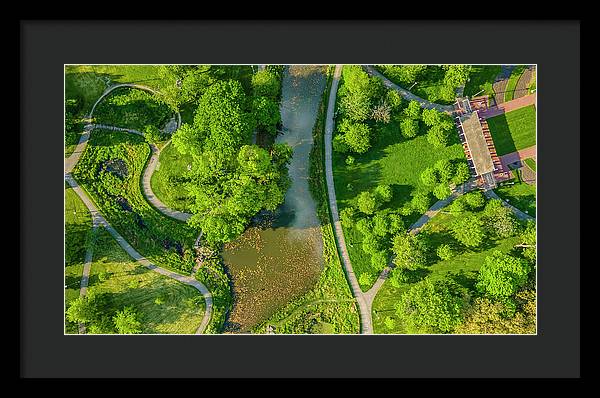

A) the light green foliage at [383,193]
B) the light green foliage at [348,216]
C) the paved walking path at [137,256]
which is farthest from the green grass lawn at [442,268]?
the paved walking path at [137,256]

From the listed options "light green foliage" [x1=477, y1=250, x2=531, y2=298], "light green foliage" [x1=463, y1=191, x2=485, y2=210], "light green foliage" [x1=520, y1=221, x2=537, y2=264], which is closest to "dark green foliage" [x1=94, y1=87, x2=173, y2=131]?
"light green foliage" [x1=463, y1=191, x2=485, y2=210]

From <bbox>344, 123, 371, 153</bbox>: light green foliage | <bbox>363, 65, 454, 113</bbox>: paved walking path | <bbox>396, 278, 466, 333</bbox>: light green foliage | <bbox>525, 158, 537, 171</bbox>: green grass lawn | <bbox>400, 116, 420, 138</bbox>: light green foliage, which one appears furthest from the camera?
<bbox>363, 65, 454, 113</bbox>: paved walking path

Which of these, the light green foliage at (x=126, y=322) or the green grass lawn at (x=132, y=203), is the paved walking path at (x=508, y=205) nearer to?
the green grass lawn at (x=132, y=203)

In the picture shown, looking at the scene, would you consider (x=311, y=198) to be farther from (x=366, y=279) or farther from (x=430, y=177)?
(x=430, y=177)

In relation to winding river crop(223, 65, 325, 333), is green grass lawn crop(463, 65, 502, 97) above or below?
above

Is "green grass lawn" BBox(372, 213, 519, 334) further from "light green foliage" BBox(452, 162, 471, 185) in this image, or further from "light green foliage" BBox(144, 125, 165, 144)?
"light green foliage" BBox(144, 125, 165, 144)
